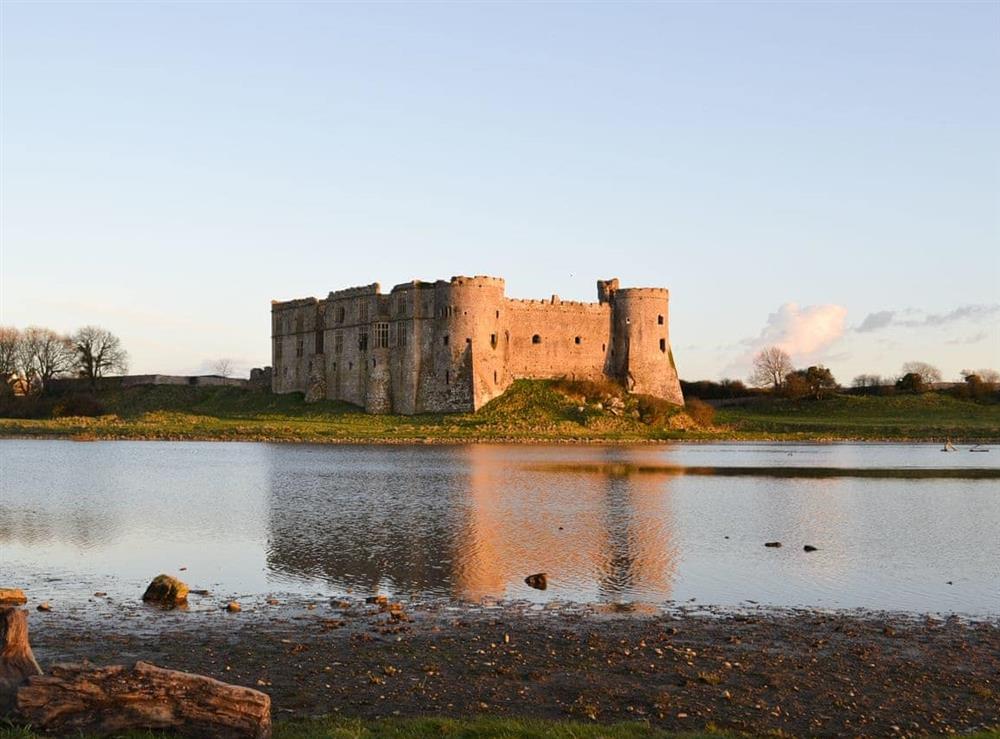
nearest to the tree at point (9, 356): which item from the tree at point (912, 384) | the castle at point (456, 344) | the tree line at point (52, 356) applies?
the tree line at point (52, 356)

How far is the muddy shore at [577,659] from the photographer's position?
10.7 metres

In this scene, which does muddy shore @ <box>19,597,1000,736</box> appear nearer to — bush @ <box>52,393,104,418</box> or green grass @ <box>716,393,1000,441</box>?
green grass @ <box>716,393,1000,441</box>

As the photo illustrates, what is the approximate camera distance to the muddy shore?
10.7 meters

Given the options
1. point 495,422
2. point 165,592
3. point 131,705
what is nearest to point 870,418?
point 495,422

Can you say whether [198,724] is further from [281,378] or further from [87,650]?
[281,378]

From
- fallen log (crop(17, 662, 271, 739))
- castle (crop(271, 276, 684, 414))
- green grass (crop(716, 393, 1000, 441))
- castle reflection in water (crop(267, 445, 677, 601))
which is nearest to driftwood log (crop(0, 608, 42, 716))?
fallen log (crop(17, 662, 271, 739))

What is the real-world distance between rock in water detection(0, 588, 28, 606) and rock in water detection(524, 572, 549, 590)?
8576 mm

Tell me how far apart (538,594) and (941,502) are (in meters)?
23.0

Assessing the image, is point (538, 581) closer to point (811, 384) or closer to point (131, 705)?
point (131, 705)

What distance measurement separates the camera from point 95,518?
28922 mm

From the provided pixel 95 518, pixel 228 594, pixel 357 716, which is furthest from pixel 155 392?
pixel 357 716

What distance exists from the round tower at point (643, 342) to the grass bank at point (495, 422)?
13.9 feet

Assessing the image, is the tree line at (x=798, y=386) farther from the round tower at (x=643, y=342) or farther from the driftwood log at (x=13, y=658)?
the driftwood log at (x=13, y=658)

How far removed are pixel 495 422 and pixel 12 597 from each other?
199 feet
